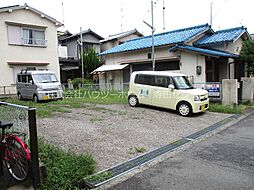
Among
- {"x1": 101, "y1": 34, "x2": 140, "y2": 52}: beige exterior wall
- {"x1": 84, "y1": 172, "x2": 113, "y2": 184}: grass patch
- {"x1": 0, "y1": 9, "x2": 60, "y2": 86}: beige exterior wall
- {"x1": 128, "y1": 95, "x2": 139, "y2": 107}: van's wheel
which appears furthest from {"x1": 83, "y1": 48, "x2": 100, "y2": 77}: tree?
{"x1": 84, "y1": 172, "x2": 113, "y2": 184}: grass patch

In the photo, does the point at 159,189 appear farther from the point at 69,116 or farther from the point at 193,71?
the point at 193,71

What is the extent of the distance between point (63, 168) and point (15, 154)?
2.62ft

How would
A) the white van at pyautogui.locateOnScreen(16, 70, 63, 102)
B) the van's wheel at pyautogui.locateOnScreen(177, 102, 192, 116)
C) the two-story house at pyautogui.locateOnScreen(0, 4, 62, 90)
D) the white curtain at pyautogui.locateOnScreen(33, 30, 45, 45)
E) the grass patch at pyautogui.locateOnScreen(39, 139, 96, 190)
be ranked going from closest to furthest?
the grass patch at pyautogui.locateOnScreen(39, 139, 96, 190) < the van's wheel at pyautogui.locateOnScreen(177, 102, 192, 116) < the white van at pyautogui.locateOnScreen(16, 70, 63, 102) < the two-story house at pyautogui.locateOnScreen(0, 4, 62, 90) < the white curtain at pyautogui.locateOnScreen(33, 30, 45, 45)

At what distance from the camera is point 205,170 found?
4125 millimetres

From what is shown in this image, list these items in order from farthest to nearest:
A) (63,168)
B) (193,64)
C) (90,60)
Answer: (90,60), (193,64), (63,168)

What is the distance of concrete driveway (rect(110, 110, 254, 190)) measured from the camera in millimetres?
3580

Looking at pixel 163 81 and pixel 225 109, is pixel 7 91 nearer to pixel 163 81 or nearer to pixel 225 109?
pixel 163 81

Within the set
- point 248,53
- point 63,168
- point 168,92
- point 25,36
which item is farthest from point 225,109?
point 25,36

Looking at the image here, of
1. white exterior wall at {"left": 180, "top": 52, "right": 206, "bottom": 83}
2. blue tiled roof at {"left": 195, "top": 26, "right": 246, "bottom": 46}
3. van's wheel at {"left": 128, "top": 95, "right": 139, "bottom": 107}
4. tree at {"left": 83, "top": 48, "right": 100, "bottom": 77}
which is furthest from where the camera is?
tree at {"left": 83, "top": 48, "right": 100, "bottom": 77}

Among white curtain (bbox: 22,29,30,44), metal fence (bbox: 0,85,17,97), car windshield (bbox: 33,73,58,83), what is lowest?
metal fence (bbox: 0,85,17,97)

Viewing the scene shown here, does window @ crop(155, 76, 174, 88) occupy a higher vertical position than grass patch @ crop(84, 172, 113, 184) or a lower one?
higher

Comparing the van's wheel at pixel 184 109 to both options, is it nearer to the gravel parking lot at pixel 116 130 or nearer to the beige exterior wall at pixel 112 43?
the gravel parking lot at pixel 116 130

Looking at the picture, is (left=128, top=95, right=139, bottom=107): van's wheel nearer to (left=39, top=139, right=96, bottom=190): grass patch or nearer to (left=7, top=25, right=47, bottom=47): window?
(left=39, top=139, right=96, bottom=190): grass patch

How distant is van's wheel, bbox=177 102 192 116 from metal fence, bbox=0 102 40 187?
7.08 metres
